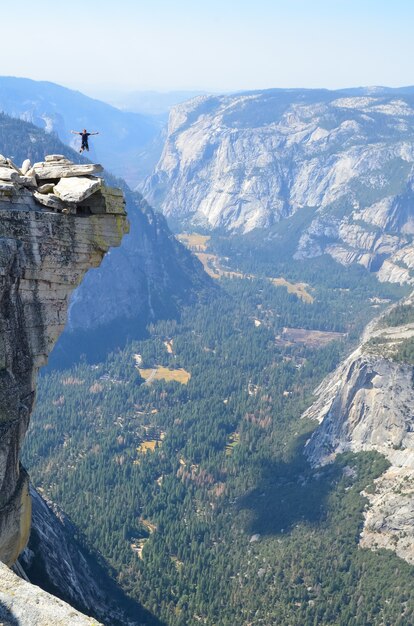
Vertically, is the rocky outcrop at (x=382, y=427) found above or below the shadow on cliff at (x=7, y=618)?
below

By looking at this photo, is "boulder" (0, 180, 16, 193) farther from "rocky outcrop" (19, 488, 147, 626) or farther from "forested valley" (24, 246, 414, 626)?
"forested valley" (24, 246, 414, 626)

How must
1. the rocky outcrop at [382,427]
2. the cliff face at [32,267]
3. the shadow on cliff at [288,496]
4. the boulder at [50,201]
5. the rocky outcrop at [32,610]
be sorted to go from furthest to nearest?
the shadow on cliff at [288,496] → the rocky outcrop at [382,427] → the boulder at [50,201] → the cliff face at [32,267] → the rocky outcrop at [32,610]

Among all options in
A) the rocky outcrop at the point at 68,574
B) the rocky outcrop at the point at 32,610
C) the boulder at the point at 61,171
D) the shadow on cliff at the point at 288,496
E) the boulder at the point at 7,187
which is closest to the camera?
the rocky outcrop at the point at 32,610

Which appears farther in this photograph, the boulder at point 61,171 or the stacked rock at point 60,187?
the boulder at point 61,171

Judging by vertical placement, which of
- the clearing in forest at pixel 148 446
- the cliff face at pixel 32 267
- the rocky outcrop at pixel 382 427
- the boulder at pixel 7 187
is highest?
the boulder at pixel 7 187

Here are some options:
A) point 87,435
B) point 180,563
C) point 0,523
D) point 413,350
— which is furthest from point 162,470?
point 0,523

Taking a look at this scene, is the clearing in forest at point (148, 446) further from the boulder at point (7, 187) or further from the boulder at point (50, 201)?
the boulder at point (7, 187)

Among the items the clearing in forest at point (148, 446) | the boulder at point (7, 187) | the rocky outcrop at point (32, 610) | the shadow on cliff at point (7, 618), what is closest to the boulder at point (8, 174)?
the boulder at point (7, 187)
